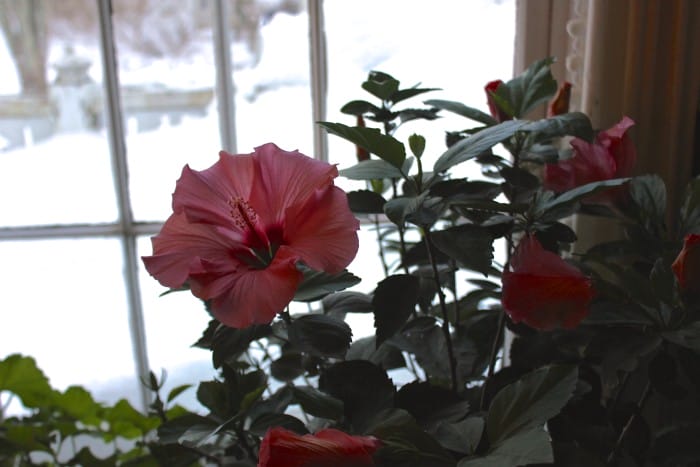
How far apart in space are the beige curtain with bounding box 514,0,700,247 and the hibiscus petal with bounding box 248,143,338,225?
454 millimetres

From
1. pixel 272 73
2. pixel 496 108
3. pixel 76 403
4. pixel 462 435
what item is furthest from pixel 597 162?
pixel 76 403

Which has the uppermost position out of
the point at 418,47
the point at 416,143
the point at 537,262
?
the point at 418,47

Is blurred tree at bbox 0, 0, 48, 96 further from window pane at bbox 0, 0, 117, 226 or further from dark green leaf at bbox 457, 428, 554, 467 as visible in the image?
dark green leaf at bbox 457, 428, 554, 467

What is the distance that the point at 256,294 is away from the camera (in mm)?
517

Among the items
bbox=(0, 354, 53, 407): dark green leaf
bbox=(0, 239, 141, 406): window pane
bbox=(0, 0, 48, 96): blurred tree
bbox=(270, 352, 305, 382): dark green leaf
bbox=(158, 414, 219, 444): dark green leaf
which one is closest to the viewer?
bbox=(158, 414, 219, 444): dark green leaf

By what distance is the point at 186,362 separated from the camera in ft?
4.75

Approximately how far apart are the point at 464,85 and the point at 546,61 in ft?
1.83

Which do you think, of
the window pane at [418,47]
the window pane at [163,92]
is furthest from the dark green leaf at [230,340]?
the window pane at [163,92]

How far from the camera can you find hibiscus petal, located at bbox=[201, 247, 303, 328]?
512mm

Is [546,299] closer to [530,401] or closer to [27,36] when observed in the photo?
[530,401]

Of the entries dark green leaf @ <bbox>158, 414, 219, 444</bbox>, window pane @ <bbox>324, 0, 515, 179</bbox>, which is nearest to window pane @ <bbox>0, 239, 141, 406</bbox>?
window pane @ <bbox>324, 0, 515, 179</bbox>

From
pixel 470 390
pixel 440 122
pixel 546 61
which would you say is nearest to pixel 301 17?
pixel 440 122

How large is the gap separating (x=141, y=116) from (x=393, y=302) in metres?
0.88

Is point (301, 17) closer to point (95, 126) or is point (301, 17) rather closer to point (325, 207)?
point (95, 126)
